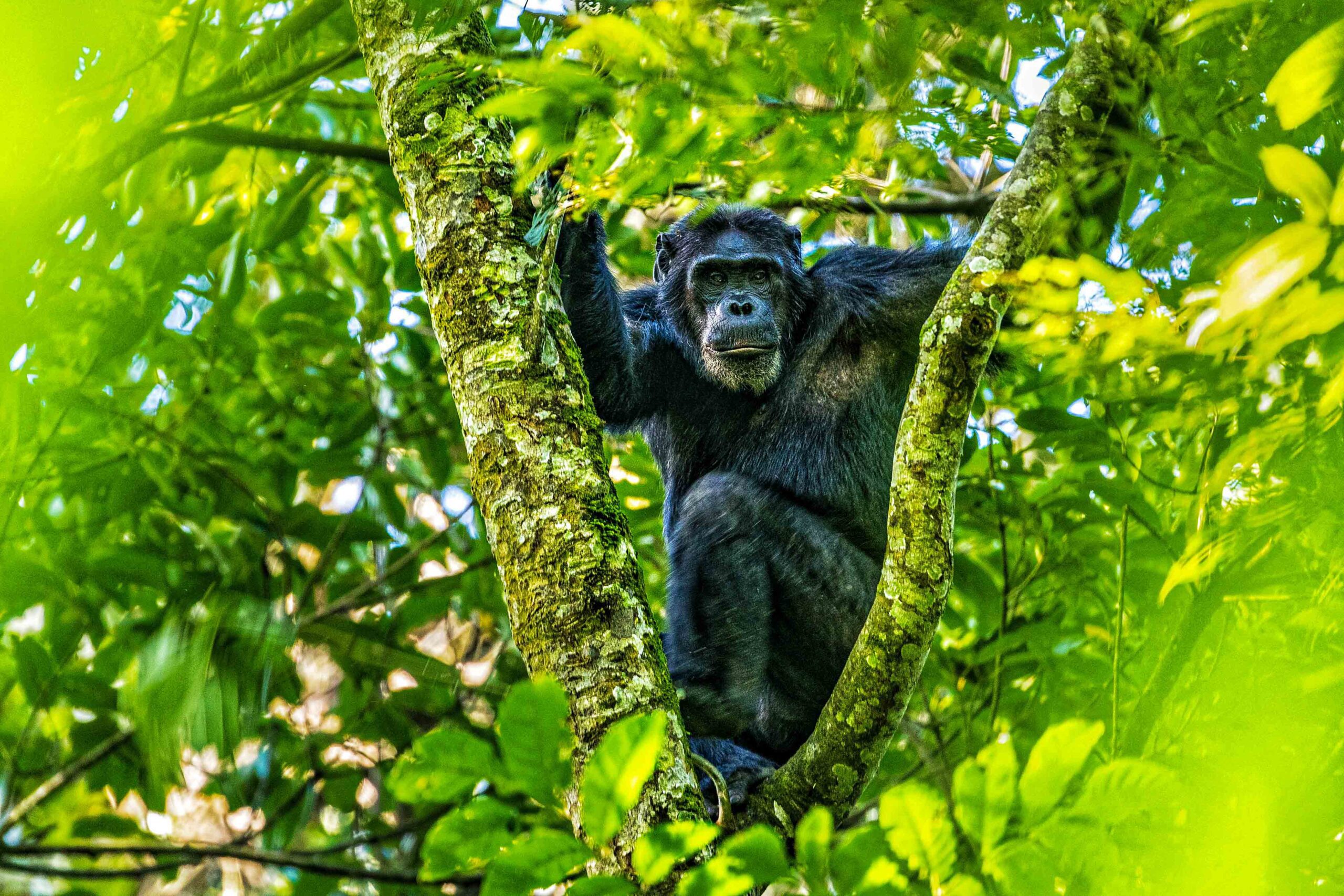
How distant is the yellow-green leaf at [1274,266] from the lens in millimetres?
1271

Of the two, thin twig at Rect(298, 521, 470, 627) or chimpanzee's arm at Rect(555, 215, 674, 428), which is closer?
chimpanzee's arm at Rect(555, 215, 674, 428)

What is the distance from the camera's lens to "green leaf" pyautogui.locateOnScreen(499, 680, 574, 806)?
1593 millimetres

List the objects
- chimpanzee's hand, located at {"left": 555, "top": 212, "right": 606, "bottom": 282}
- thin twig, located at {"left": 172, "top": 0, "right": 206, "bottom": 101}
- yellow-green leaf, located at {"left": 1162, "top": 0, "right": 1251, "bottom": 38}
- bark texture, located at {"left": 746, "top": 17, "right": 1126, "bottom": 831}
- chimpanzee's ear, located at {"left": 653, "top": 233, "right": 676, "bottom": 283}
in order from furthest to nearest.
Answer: chimpanzee's ear, located at {"left": 653, "top": 233, "right": 676, "bottom": 283} < chimpanzee's hand, located at {"left": 555, "top": 212, "right": 606, "bottom": 282} < thin twig, located at {"left": 172, "top": 0, "right": 206, "bottom": 101} < bark texture, located at {"left": 746, "top": 17, "right": 1126, "bottom": 831} < yellow-green leaf, located at {"left": 1162, "top": 0, "right": 1251, "bottom": 38}

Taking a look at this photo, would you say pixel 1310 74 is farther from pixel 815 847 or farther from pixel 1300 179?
pixel 815 847

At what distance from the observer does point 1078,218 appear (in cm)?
327

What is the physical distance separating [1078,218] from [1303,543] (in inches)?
50.3

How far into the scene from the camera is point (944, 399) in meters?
2.71

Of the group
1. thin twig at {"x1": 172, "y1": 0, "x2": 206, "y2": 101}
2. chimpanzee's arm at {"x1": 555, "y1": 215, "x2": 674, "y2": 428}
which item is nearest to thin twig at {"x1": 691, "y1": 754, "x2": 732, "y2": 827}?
chimpanzee's arm at {"x1": 555, "y1": 215, "x2": 674, "y2": 428}

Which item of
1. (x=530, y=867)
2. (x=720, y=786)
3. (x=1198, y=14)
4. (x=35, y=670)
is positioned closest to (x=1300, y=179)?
(x=1198, y=14)

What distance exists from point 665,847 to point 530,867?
0.63ft

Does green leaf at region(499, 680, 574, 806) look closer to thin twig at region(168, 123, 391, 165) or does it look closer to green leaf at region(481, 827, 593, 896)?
green leaf at region(481, 827, 593, 896)

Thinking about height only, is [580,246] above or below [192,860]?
above

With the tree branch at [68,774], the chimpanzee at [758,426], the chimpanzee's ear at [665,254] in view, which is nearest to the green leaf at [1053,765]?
the chimpanzee at [758,426]

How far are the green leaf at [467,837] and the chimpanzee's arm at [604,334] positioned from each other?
2.17 m
